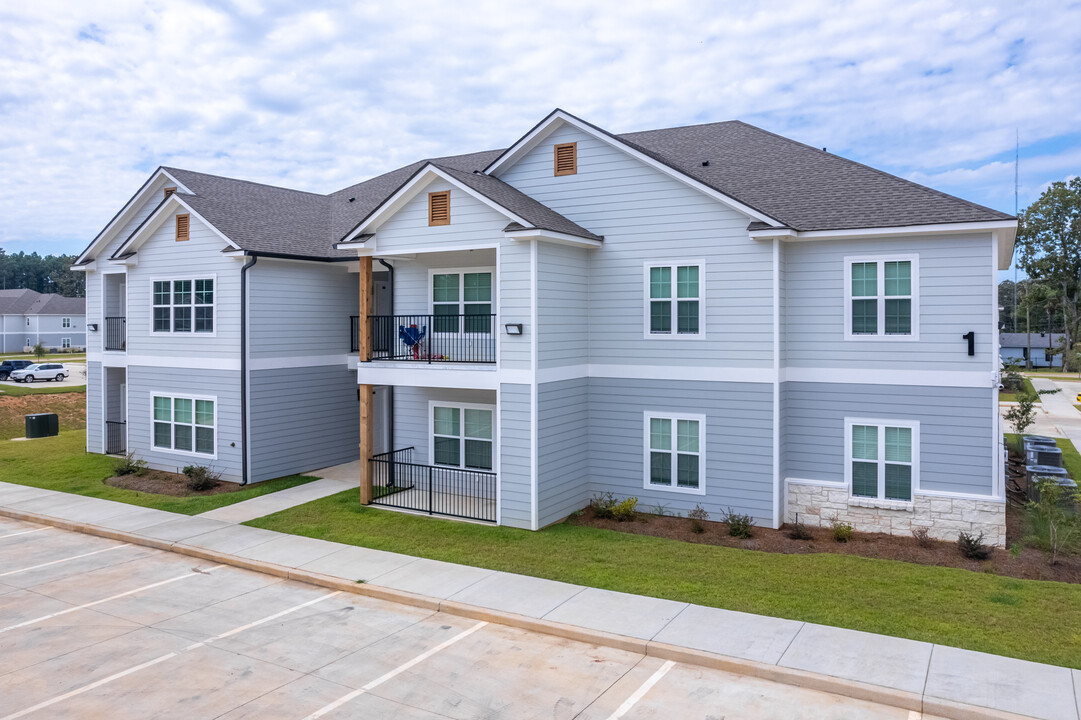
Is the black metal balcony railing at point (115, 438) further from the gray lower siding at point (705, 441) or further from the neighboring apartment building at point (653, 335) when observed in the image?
the gray lower siding at point (705, 441)

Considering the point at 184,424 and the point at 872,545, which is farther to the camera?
the point at 184,424

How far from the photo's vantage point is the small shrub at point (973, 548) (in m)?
12.9

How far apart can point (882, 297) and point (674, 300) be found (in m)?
3.98

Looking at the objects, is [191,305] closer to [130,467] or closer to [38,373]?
[130,467]

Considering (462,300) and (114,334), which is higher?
(462,300)

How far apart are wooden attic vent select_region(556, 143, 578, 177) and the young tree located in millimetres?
70384

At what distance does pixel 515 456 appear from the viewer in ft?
49.1

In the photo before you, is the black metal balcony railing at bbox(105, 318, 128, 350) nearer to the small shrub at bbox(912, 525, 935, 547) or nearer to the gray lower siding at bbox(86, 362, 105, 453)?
the gray lower siding at bbox(86, 362, 105, 453)

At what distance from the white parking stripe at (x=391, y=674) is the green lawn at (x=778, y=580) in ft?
7.81

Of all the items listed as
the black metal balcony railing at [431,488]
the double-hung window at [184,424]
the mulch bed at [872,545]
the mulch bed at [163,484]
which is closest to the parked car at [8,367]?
the double-hung window at [184,424]

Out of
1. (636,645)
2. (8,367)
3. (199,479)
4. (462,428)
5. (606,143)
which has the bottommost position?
(636,645)

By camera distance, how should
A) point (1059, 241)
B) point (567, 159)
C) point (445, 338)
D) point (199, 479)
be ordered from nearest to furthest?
point (567, 159), point (445, 338), point (199, 479), point (1059, 241)

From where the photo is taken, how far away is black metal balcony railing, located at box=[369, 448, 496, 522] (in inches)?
645

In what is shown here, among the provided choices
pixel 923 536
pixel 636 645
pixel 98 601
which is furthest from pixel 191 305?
pixel 923 536
